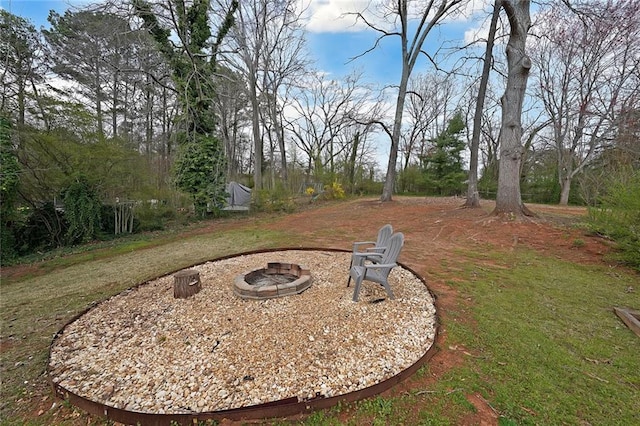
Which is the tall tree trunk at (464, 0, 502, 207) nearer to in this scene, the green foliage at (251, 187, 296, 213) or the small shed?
A: the green foliage at (251, 187, 296, 213)

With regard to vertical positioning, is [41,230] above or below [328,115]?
below

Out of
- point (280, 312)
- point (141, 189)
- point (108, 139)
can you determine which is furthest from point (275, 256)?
point (108, 139)

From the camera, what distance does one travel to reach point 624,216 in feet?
12.9

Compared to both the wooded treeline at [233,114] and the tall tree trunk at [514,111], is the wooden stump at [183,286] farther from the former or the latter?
the tall tree trunk at [514,111]

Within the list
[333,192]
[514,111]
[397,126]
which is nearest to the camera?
[514,111]

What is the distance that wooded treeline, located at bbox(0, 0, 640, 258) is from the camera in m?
6.18

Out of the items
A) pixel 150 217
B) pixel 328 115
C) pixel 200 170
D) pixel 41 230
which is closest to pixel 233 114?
pixel 328 115

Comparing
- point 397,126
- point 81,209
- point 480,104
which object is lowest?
point 81,209

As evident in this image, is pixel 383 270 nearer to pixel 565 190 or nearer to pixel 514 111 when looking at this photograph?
pixel 514 111

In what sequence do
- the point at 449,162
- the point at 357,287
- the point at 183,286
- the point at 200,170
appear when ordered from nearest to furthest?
the point at 357,287 → the point at 183,286 → the point at 200,170 → the point at 449,162

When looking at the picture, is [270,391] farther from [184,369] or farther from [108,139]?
[108,139]

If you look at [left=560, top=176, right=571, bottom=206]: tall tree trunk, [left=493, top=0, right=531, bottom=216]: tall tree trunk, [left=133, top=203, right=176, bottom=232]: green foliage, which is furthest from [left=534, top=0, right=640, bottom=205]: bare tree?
[left=133, top=203, right=176, bottom=232]: green foliage

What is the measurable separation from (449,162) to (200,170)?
58.0 ft

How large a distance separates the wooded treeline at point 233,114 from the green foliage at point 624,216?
72cm
